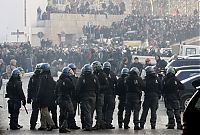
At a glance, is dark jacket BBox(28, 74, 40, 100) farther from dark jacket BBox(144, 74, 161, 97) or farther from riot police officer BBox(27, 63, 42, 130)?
dark jacket BBox(144, 74, 161, 97)

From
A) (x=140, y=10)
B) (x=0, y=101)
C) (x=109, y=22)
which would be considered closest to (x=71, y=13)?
(x=109, y=22)

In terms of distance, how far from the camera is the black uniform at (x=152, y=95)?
550 inches

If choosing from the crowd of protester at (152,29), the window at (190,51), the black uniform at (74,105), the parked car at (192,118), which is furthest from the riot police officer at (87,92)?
the crowd of protester at (152,29)

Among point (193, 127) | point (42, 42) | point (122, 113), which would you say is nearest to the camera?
point (193, 127)

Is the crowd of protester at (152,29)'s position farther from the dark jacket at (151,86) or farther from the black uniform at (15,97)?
the black uniform at (15,97)

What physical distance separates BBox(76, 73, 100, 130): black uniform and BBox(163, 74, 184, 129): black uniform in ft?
5.51

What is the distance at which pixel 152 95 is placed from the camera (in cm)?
1401

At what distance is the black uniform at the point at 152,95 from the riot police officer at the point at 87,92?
1229 mm

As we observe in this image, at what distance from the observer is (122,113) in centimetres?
1429

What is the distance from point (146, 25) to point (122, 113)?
29.9 m

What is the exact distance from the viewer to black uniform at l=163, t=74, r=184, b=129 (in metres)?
14.0

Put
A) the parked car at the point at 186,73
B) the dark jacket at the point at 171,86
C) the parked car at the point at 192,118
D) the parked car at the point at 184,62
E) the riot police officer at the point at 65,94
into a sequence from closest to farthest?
the parked car at the point at 192,118 < the riot police officer at the point at 65,94 < the dark jacket at the point at 171,86 < the parked car at the point at 186,73 < the parked car at the point at 184,62

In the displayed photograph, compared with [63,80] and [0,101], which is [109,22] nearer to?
[0,101]

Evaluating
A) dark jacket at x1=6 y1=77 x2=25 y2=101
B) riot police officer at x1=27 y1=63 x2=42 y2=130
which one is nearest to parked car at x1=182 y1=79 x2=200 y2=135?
riot police officer at x1=27 y1=63 x2=42 y2=130
